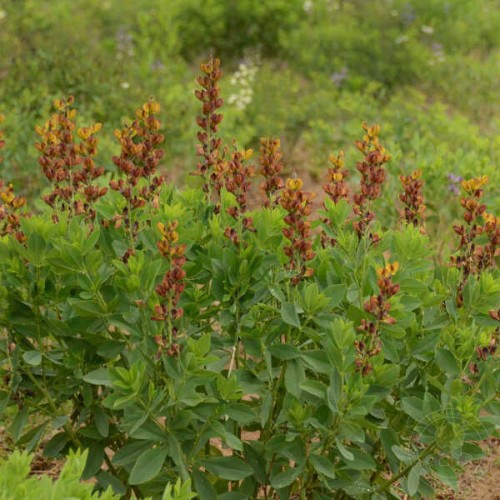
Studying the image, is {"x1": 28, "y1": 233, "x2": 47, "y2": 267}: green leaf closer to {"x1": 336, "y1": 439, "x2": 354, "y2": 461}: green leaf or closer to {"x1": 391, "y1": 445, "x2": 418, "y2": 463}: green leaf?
{"x1": 336, "y1": 439, "x2": 354, "y2": 461}: green leaf

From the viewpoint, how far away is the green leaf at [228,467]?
2.35m

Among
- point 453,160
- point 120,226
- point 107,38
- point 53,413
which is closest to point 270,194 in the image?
point 120,226

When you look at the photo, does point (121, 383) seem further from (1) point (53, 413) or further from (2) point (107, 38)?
(2) point (107, 38)

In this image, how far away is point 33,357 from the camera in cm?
236

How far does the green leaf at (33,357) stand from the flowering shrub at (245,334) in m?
0.01

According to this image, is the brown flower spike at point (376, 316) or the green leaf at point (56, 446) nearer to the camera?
the brown flower spike at point (376, 316)

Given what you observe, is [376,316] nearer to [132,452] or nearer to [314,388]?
[314,388]

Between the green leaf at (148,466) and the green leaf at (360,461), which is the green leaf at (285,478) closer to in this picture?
the green leaf at (360,461)

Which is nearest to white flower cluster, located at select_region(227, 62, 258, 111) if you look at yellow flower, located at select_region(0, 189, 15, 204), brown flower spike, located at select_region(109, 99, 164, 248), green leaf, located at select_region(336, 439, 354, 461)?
brown flower spike, located at select_region(109, 99, 164, 248)

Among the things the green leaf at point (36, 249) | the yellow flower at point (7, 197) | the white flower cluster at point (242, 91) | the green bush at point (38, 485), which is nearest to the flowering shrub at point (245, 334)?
the green leaf at point (36, 249)

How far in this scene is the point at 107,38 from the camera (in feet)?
32.2

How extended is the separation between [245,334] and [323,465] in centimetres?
39

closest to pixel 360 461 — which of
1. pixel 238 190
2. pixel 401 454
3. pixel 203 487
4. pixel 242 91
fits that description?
pixel 401 454

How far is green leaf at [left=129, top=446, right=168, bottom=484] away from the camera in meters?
2.18
